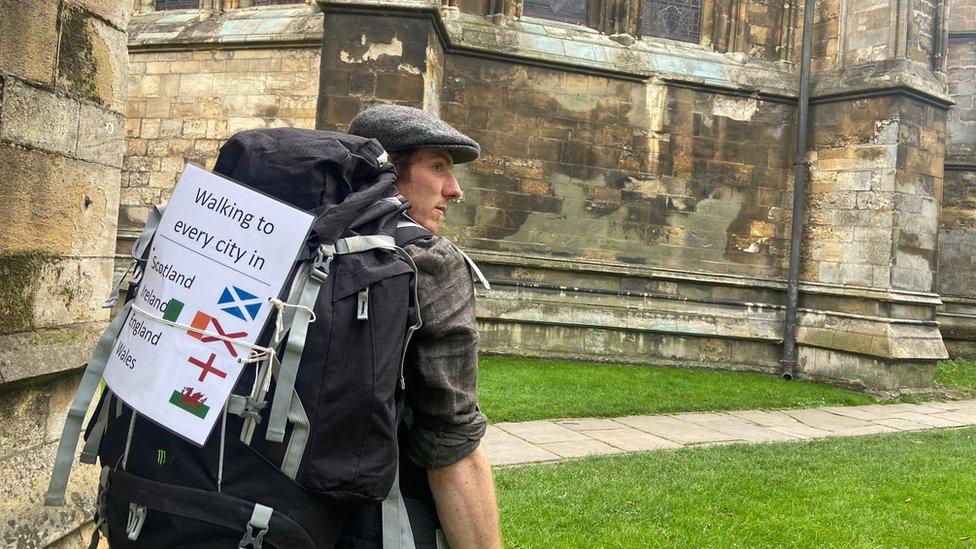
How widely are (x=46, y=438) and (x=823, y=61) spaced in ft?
36.1

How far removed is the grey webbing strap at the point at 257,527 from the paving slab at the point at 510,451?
397 centimetres

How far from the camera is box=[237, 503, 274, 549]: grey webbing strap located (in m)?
1.17

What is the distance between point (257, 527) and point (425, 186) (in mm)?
793

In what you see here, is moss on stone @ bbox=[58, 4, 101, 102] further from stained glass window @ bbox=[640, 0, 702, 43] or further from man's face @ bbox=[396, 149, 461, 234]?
stained glass window @ bbox=[640, 0, 702, 43]

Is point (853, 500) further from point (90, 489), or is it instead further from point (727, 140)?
point (727, 140)

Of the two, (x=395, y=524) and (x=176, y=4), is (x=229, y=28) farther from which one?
(x=395, y=524)

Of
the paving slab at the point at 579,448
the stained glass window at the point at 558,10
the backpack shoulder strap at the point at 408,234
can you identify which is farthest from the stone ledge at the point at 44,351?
the stained glass window at the point at 558,10

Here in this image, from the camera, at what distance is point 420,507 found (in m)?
1.50

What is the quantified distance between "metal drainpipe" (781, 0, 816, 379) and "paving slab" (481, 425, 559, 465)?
19.7 feet

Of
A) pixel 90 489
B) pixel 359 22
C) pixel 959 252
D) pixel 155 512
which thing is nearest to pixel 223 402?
pixel 155 512

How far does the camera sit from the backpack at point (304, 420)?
1192 mm

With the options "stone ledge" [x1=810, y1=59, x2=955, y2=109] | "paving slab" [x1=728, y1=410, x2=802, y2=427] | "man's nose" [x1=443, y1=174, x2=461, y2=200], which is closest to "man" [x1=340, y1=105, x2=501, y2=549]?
"man's nose" [x1=443, y1=174, x2=461, y2=200]

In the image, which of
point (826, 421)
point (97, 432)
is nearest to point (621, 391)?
point (826, 421)

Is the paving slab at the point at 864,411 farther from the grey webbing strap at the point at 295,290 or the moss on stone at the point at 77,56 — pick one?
the grey webbing strap at the point at 295,290
